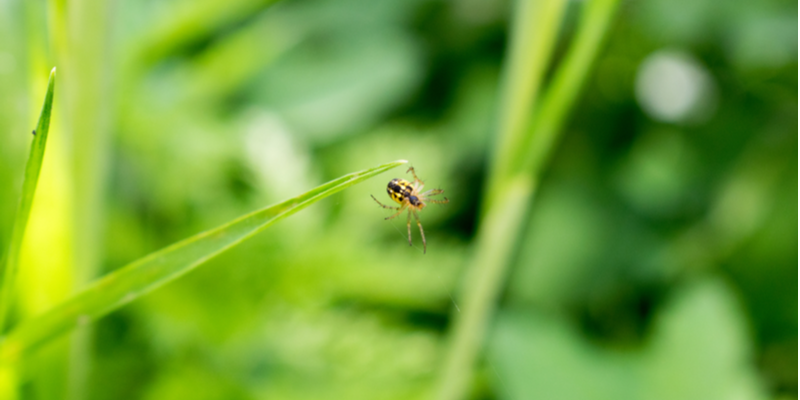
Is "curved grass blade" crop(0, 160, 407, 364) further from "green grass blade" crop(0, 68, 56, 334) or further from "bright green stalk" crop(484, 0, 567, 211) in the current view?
"bright green stalk" crop(484, 0, 567, 211)

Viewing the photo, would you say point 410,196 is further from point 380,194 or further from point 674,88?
point 674,88

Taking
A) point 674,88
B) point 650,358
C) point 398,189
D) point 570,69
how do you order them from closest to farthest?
point 570,69 → point 398,189 → point 650,358 → point 674,88

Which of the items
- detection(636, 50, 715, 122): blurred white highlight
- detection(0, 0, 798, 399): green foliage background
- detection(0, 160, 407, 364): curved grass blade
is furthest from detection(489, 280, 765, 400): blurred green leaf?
detection(0, 160, 407, 364): curved grass blade

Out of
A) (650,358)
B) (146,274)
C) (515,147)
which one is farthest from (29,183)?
(650,358)

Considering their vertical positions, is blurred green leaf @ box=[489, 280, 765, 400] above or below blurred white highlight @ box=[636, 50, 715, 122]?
below

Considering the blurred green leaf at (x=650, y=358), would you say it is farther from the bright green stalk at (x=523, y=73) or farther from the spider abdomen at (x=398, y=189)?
the bright green stalk at (x=523, y=73)

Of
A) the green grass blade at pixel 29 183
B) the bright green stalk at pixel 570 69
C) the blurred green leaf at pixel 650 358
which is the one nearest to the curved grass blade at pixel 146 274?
the green grass blade at pixel 29 183
